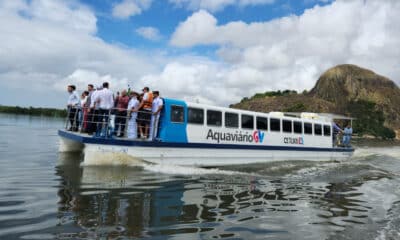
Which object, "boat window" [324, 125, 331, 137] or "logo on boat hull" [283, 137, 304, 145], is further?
"boat window" [324, 125, 331, 137]

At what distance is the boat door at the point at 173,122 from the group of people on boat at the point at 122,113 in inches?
10.4

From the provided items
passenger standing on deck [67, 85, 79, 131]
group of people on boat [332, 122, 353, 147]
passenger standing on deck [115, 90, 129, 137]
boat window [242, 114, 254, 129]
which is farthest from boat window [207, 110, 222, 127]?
group of people on boat [332, 122, 353, 147]

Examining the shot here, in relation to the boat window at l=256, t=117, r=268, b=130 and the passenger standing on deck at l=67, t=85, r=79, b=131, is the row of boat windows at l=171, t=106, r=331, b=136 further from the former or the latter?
the passenger standing on deck at l=67, t=85, r=79, b=131

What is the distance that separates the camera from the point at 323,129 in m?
20.8

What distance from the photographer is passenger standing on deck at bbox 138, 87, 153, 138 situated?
1288 centimetres

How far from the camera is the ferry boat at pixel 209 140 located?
12.0m

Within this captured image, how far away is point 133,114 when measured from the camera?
12836mm

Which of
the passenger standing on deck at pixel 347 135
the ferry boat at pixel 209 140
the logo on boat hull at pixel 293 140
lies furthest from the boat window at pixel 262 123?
the passenger standing on deck at pixel 347 135

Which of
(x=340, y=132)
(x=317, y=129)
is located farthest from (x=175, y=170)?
(x=340, y=132)

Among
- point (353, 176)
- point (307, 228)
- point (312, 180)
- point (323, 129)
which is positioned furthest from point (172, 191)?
point (323, 129)

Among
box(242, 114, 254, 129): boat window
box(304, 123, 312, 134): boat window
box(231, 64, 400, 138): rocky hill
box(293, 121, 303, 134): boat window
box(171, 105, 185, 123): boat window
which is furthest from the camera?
box(231, 64, 400, 138): rocky hill

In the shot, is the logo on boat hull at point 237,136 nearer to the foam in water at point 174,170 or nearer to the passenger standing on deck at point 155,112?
the foam in water at point 174,170

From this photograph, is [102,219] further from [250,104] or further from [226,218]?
[250,104]

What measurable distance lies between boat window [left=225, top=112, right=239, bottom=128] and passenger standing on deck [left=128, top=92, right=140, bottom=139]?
392 cm
